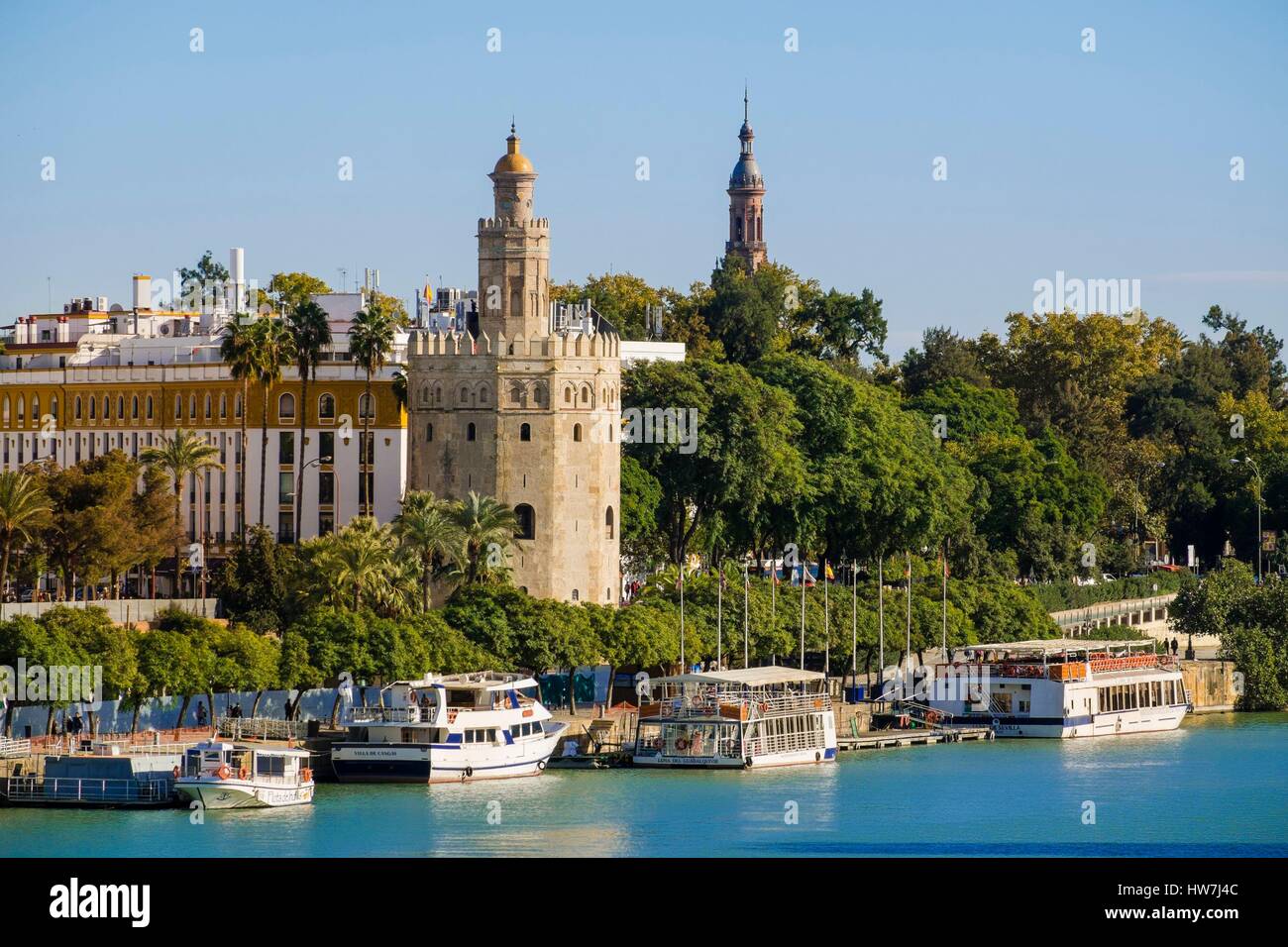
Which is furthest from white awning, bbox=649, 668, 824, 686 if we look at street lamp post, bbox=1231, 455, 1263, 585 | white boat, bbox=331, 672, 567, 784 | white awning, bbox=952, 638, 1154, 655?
street lamp post, bbox=1231, 455, 1263, 585

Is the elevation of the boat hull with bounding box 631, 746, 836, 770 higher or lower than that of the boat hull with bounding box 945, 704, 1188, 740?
lower

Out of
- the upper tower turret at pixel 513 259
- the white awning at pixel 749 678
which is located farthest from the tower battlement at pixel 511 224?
the white awning at pixel 749 678

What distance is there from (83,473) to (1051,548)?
56321mm

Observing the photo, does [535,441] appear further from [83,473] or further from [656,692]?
[83,473]

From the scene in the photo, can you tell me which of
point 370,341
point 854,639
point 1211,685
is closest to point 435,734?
point 854,639

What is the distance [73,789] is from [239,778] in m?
4.07

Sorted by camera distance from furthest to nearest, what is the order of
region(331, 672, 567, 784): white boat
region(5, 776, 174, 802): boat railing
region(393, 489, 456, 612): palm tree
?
region(393, 489, 456, 612): palm tree → region(331, 672, 567, 784): white boat → region(5, 776, 174, 802): boat railing

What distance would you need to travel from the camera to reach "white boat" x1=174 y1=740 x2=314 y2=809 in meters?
66.7

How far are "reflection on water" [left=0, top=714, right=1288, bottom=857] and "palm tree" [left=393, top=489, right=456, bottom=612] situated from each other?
945 cm

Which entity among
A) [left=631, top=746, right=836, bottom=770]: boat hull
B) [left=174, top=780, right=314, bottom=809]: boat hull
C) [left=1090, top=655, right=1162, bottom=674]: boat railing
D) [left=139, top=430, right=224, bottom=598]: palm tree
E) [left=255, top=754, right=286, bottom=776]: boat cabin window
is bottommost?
[left=174, top=780, right=314, bottom=809]: boat hull

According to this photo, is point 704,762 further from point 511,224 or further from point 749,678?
point 511,224

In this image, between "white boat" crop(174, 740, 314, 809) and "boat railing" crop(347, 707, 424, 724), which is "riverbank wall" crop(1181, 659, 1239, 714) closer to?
"boat railing" crop(347, 707, 424, 724)

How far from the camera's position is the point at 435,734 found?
242 feet
